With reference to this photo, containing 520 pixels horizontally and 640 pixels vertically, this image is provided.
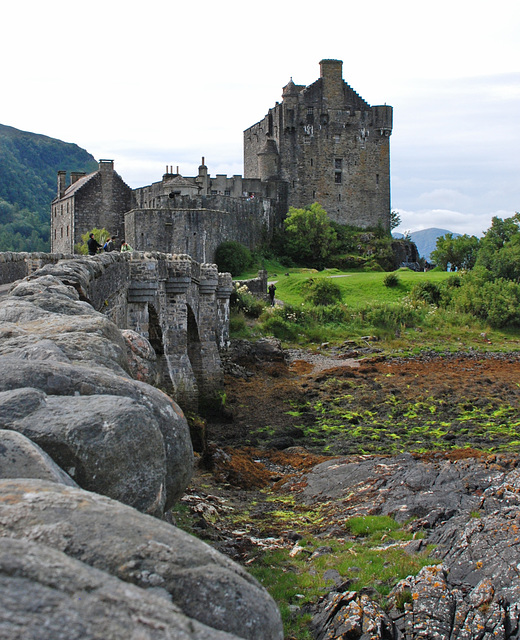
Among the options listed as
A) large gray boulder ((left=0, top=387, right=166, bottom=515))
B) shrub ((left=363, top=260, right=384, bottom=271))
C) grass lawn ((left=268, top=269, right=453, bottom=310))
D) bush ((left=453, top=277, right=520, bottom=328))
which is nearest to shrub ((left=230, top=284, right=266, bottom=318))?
grass lawn ((left=268, top=269, right=453, bottom=310))

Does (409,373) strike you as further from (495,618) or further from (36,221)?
(36,221)

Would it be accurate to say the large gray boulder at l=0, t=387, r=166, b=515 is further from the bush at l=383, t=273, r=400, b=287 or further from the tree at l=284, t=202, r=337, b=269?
the tree at l=284, t=202, r=337, b=269

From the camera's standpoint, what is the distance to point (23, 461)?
10.0 ft

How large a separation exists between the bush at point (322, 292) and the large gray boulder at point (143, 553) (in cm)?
3940

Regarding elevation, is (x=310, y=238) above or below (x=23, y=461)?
above

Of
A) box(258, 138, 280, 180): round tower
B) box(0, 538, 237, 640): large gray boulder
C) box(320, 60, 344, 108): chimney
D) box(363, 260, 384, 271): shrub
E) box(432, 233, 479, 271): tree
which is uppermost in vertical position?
box(320, 60, 344, 108): chimney

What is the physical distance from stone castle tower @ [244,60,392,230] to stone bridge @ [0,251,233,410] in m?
35.4

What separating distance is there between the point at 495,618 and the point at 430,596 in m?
0.78

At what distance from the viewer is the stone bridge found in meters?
11.9

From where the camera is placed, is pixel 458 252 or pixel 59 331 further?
pixel 458 252

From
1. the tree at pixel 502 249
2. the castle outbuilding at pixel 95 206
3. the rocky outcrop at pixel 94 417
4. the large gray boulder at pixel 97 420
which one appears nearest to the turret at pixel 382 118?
the tree at pixel 502 249

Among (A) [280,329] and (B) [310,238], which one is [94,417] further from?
(B) [310,238]

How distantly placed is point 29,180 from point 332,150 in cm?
6111

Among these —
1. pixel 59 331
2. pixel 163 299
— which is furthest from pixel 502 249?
pixel 59 331
